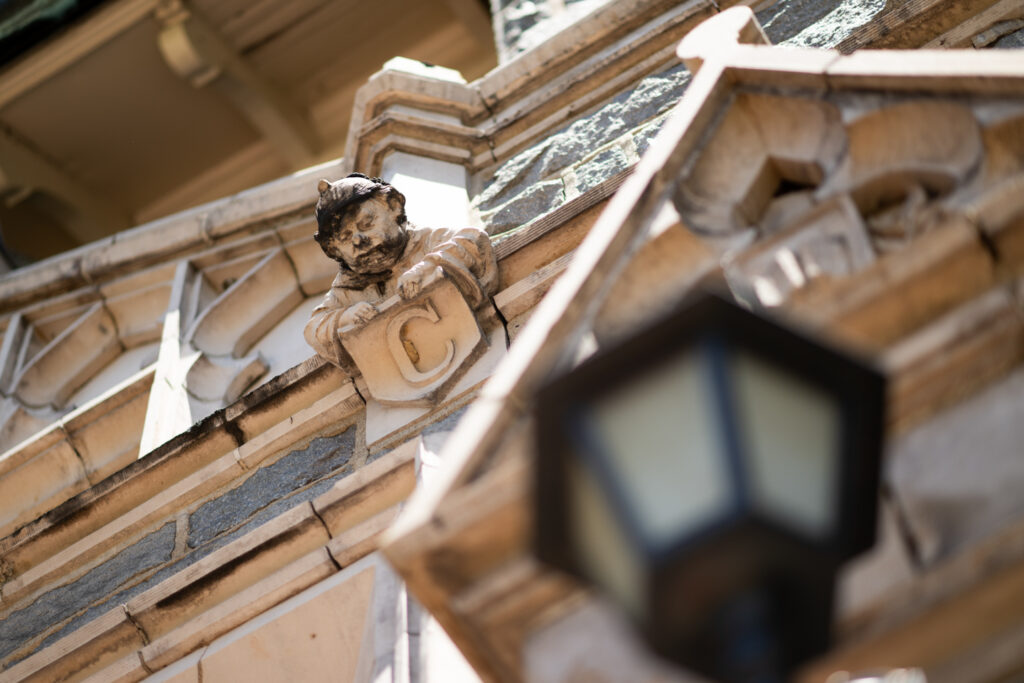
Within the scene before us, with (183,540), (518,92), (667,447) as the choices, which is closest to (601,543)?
(667,447)

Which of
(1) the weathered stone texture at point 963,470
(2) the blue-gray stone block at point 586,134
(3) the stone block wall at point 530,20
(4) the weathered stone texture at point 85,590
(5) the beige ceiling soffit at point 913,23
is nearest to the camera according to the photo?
(1) the weathered stone texture at point 963,470

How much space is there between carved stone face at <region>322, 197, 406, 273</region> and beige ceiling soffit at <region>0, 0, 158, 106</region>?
455 centimetres

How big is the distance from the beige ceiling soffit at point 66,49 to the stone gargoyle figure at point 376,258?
450cm

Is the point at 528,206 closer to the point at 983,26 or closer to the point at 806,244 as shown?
the point at 983,26

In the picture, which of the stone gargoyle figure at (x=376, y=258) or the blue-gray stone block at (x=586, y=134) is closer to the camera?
the stone gargoyle figure at (x=376, y=258)

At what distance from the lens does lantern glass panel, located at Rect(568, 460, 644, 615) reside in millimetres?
1284

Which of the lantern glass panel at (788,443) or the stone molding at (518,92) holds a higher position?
the stone molding at (518,92)

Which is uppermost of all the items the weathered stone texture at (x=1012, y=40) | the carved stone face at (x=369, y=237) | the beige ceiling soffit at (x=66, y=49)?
the beige ceiling soffit at (x=66, y=49)

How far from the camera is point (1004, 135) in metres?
1.97

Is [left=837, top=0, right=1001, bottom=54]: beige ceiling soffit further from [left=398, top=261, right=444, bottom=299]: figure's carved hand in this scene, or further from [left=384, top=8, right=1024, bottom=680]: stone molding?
[left=384, top=8, right=1024, bottom=680]: stone molding

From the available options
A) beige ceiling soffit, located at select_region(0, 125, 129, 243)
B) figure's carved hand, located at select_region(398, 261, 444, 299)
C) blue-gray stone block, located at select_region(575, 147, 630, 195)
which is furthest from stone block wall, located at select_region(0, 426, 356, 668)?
beige ceiling soffit, located at select_region(0, 125, 129, 243)

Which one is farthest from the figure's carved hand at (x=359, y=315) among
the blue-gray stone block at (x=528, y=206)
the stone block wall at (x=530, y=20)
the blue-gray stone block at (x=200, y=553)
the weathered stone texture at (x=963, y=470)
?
the stone block wall at (x=530, y=20)

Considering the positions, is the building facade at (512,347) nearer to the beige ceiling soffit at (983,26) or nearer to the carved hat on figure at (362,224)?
the beige ceiling soffit at (983,26)

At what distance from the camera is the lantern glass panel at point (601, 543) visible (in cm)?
128
